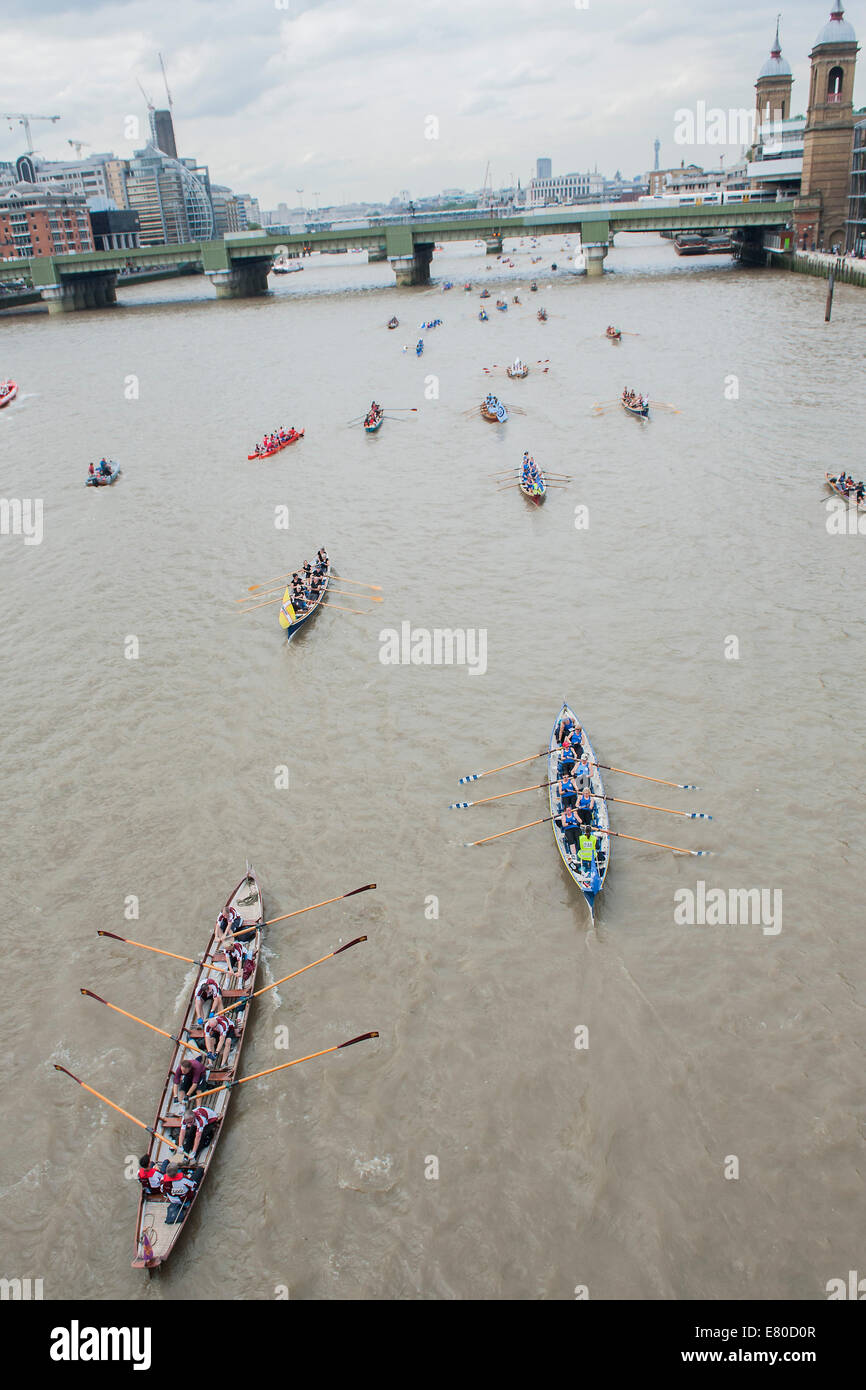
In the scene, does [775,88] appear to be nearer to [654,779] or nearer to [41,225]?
[41,225]

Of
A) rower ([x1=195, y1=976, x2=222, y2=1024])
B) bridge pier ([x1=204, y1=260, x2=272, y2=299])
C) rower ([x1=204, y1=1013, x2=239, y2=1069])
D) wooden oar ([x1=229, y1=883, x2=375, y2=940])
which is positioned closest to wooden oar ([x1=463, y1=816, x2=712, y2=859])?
wooden oar ([x1=229, y1=883, x2=375, y2=940])

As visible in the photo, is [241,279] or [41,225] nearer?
[241,279]

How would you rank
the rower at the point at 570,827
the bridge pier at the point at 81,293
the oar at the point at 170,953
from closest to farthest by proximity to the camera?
the oar at the point at 170,953
the rower at the point at 570,827
the bridge pier at the point at 81,293

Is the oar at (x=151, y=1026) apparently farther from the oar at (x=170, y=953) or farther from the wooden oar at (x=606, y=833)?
the wooden oar at (x=606, y=833)

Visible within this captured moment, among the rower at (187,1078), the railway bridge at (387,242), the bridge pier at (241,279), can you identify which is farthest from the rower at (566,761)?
the bridge pier at (241,279)

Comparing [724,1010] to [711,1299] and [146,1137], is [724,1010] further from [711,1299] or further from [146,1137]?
[146,1137]

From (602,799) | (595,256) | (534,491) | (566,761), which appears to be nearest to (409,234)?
(595,256)
